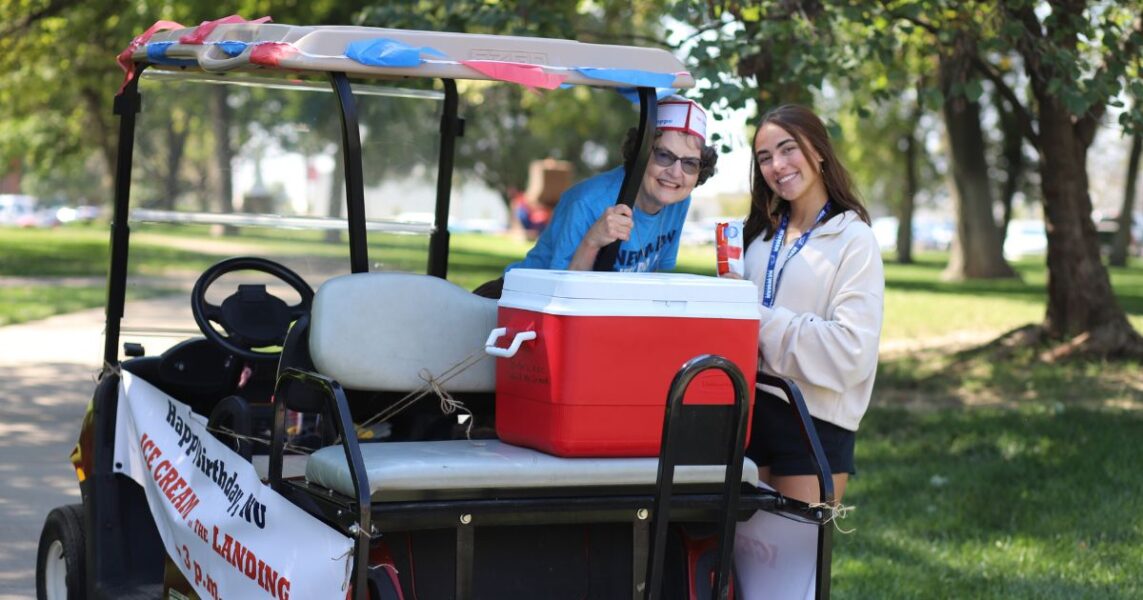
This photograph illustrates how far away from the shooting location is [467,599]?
116 inches

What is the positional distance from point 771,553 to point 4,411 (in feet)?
21.5

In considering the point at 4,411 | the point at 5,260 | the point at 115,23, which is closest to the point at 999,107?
the point at 115,23

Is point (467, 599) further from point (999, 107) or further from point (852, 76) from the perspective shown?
point (999, 107)

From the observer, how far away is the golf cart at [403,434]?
9.52 ft

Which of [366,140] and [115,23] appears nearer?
[366,140]

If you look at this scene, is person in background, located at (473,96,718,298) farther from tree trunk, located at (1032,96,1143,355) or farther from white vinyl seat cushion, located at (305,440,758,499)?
tree trunk, located at (1032,96,1143,355)

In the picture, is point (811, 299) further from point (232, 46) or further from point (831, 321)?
point (232, 46)

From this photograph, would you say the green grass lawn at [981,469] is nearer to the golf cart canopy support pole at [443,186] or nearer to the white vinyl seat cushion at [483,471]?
the golf cart canopy support pole at [443,186]

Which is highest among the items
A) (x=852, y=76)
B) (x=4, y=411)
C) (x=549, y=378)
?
(x=852, y=76)

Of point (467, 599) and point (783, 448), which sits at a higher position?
point (783, 448)

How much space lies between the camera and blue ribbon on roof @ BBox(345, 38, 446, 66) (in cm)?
320

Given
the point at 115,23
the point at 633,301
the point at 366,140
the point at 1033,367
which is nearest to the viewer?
the point at 633,301

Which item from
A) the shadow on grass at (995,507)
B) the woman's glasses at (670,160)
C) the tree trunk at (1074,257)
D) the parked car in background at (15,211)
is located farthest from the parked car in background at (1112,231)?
the woman's glasses at (670,160)

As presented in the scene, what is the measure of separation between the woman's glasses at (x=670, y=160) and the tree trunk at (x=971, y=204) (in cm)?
1522
